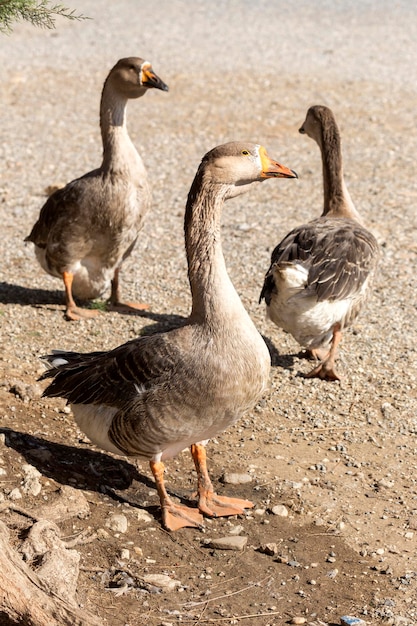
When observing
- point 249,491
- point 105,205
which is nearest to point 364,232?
point 105,205

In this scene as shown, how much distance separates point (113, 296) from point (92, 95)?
9.03 metres

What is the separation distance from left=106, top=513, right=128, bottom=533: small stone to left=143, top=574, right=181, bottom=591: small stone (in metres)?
0.49

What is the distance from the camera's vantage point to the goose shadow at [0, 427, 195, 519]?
232 inches

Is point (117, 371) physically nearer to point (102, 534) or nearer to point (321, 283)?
point (102, 534)

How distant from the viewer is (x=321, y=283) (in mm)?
7398

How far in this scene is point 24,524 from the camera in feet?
16.9

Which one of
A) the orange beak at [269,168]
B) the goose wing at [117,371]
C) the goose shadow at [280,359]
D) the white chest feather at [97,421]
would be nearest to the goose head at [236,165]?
the orange beak at [269,168]

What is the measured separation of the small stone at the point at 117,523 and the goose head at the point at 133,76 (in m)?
4.36

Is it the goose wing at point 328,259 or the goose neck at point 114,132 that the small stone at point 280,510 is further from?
the goose neck at point 114,132

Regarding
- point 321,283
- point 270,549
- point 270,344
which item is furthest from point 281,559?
point 270,344

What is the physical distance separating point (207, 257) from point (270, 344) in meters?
3.15

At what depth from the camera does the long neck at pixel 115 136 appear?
332 inches

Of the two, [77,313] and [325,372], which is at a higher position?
[325,372]

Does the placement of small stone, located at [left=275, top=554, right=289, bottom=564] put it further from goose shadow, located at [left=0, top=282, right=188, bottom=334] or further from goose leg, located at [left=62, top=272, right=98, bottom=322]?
goose leg, located at [left=62, top=272, right=98, bottom=322]
